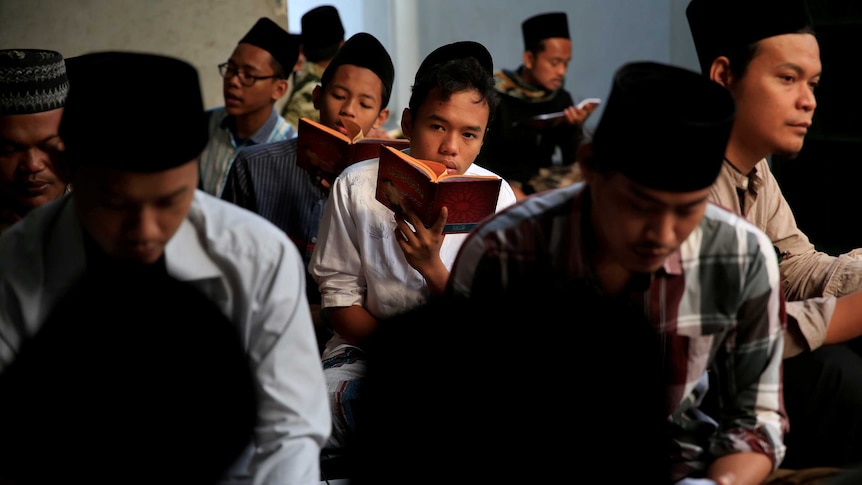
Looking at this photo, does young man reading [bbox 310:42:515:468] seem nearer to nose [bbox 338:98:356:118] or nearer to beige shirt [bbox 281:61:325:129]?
nose [bbox 338:98:356:118]

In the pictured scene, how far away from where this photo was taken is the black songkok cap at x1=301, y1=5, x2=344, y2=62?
248 inches

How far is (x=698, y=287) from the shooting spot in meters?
2.05

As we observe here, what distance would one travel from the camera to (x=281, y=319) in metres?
1.92

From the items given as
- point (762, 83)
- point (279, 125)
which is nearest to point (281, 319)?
point (762, 83)

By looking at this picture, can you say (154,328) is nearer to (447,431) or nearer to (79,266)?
(79,266)

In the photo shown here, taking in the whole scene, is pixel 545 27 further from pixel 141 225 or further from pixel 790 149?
pixel 141 225

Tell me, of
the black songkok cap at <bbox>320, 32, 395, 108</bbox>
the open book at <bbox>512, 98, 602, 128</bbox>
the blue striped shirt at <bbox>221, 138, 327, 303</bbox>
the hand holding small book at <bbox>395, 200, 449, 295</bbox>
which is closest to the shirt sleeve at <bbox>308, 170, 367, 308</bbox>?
the hand holding small book at <bbox>395, 200, 449, 295</bbox>

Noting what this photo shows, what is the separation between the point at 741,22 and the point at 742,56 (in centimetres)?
9

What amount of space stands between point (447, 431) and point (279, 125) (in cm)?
254

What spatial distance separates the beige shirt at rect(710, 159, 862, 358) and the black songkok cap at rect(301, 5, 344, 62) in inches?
153

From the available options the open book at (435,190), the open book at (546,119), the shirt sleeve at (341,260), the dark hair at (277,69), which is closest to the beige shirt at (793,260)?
the open book at (435,190)

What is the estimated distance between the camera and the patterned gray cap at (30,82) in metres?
2.61

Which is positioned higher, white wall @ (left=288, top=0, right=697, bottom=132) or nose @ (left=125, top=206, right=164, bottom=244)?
nose @ (left=125, top=206, right=164, bottom=244)

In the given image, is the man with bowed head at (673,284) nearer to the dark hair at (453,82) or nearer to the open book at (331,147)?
the dark hair at (453,82)
